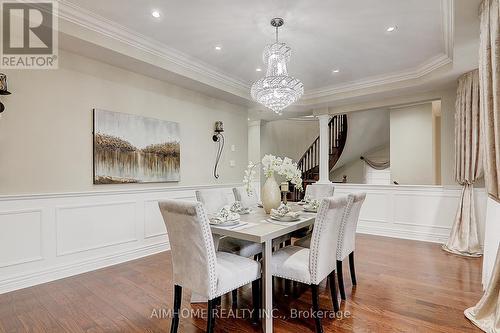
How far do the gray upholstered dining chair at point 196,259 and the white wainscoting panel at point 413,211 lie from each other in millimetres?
3974

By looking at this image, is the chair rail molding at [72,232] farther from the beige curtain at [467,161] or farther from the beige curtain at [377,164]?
the beige curtain at [377,164]

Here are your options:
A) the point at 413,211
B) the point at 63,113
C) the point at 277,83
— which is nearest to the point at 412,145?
the point at 413,211

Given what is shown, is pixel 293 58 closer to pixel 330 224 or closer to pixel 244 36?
pixel 244 36

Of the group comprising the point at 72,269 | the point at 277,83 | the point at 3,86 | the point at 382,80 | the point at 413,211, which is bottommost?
the point at 72,269

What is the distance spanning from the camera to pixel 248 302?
8.05 feet

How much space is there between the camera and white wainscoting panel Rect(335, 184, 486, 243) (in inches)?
172

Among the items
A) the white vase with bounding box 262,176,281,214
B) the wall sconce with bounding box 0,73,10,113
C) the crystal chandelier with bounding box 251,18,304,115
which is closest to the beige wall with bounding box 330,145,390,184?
the crystal chandelier with bounding box 251,18,304,115

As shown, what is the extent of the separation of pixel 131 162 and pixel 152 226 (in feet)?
3.26

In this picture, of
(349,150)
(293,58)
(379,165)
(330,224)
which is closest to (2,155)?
(330,224)

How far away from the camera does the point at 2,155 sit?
2.62 m

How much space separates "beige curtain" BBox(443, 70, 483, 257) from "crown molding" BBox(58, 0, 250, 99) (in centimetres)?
343

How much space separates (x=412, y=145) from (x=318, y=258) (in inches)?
205

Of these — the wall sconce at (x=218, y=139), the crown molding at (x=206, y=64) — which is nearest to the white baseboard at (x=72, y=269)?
the wall sconce at (x=218, y=139)

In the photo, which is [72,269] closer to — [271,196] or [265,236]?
[271,196]
